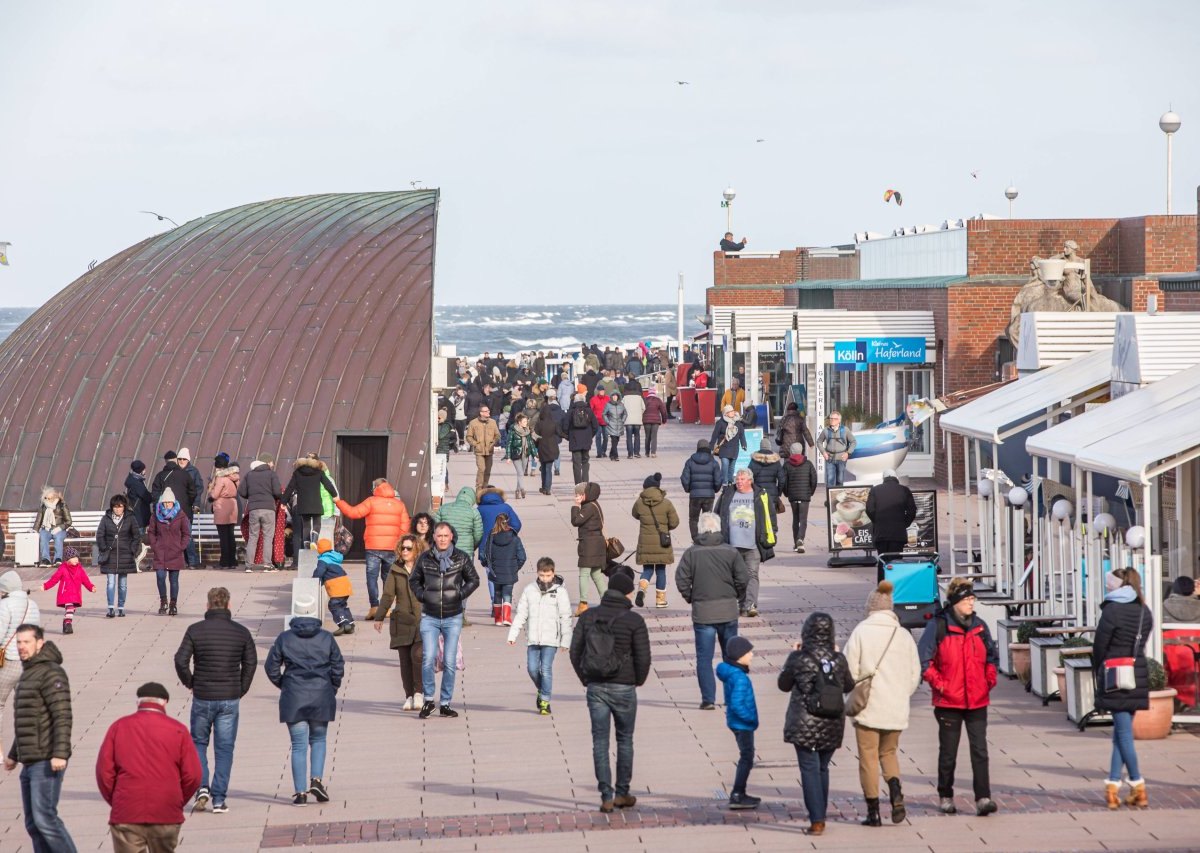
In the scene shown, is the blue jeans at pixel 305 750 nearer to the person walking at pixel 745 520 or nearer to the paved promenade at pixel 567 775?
the paved promenade at pixel 567 775

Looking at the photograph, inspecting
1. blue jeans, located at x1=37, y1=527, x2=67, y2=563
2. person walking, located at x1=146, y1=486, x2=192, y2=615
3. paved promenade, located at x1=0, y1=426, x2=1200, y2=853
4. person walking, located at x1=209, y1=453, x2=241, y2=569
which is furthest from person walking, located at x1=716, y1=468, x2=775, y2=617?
blue jeans, located at x1=37, y1=527, x2=67, y2=563

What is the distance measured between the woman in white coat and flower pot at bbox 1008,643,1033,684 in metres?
4.22

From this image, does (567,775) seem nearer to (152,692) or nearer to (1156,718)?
(152,692)

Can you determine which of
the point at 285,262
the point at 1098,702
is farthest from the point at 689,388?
the point at 1098,702

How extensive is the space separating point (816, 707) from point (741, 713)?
757 millimetres

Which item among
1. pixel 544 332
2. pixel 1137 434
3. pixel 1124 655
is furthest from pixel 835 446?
pixel 544 332

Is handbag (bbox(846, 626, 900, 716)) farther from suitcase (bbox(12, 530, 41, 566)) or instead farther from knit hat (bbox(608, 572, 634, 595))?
suitcase (bbox(12, 530, 41, 566))

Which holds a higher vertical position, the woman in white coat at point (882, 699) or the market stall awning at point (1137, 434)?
the market stall awning at point (1137, 434)

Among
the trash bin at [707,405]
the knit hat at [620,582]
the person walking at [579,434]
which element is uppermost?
the trash bin at [707,405]

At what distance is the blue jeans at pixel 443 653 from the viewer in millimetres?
13344

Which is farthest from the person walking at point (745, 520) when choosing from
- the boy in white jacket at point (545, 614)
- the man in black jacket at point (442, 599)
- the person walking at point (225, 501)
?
the person walking at point (225, 501)

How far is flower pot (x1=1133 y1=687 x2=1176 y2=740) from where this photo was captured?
11734 mm

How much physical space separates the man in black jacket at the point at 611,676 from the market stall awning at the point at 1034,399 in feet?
21.3

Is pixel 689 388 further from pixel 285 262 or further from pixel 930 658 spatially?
pixel 930 658
